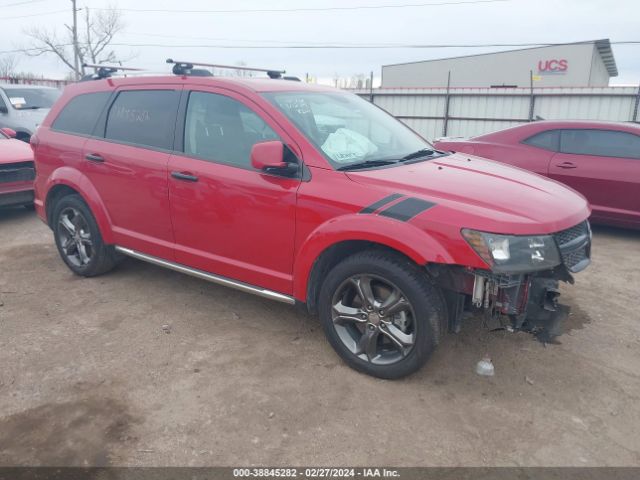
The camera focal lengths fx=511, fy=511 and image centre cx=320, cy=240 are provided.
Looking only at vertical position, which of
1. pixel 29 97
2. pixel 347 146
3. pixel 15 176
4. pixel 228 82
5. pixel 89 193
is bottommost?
pixel 15 176

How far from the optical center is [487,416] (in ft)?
9.43

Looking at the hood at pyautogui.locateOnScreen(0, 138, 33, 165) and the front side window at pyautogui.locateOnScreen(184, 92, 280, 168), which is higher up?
the front side window at pyautogui.locateOnScreen(184, 92, 280, 168)

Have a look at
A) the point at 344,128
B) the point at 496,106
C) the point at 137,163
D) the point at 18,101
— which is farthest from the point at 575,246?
the point at 496,106

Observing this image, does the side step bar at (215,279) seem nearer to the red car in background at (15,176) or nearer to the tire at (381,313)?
the tire at (381,313)

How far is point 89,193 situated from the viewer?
14.9 feet

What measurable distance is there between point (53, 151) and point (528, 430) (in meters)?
4.55

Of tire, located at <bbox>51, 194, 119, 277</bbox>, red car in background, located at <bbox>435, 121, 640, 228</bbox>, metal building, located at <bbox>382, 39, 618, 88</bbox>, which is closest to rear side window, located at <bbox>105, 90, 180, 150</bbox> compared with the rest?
tire, located at <bbox>51, 194, 119, 277</bbox>

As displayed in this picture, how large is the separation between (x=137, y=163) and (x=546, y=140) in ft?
17.2

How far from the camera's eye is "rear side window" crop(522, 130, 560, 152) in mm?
6688

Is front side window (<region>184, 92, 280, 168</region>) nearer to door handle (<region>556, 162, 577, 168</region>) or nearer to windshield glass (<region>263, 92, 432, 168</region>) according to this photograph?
windshield glass (<region>263, 92, 432, 168</region>)

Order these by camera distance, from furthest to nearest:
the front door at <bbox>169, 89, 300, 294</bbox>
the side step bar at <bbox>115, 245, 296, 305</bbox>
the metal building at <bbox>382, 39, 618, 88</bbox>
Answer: the metal building at <bbox>382, 39, 618, 88</bbox> → the side step bar at <bbox>115, 245, 296, 305</bbox> → the front door at <bbox>169, 89, 300, 294</bbox>

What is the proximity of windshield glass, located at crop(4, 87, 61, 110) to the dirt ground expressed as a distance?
7.73m

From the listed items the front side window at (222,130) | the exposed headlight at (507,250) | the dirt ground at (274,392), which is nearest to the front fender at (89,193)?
the dirt ground at (274,392)

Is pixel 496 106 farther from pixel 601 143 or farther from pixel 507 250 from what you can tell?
pixel 507 250
